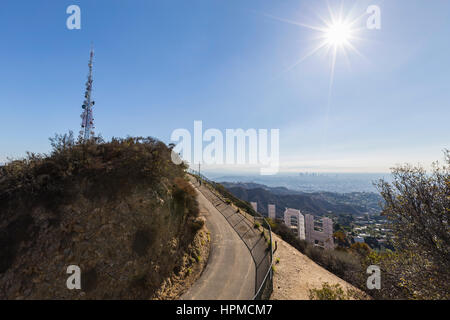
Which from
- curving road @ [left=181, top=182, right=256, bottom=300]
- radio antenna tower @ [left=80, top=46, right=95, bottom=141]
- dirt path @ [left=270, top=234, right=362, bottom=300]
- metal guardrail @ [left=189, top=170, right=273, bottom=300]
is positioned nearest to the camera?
curving road @ [left=181, top=182, right=256, bottom=300]

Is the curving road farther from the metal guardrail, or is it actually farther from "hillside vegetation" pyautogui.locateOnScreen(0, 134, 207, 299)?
"hillside vegetation" pyautogui.locateOnScreen(0, 134, 207, 299)

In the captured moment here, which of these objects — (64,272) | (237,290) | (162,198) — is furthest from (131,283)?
(237,290)

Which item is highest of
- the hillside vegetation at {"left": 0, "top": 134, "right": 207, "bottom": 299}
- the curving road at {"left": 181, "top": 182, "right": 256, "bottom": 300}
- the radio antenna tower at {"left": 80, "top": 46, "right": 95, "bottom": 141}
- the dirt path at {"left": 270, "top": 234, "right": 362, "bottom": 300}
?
the radio antenna tower at {"left": 80, "top": 46, "right": 95, "bottom": 141}

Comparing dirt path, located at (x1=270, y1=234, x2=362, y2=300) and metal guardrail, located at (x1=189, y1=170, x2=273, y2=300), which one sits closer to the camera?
metal guardrail, located at (x1=189, y1=170, x2=273, y2=300)

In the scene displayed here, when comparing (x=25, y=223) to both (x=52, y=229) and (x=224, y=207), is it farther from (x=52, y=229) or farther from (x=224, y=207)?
(x=224, y=207)

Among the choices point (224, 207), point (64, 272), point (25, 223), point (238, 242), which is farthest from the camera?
point (224, 207)

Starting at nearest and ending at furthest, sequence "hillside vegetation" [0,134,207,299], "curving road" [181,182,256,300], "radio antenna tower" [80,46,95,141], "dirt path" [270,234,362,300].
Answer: "hillside vegetation" [0,134,207,299] < "curving road" [181,182,256,300] < "dirt path" [270,234,362,300] < "radio antenna tower" [80,46,95,141]

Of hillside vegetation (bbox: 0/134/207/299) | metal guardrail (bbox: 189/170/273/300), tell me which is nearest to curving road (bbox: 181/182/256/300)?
metal guardrail (bbox: 189/170/273/300)

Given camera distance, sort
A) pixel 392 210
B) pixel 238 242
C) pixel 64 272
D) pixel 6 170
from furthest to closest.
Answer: pixel 238 242 → pixel 6 170 → pixel 392 210 → pixel 64 272
